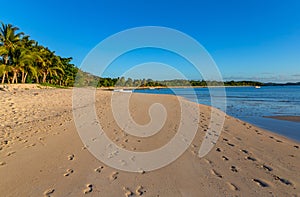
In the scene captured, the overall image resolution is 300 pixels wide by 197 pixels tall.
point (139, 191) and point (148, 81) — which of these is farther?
point (148, 81)

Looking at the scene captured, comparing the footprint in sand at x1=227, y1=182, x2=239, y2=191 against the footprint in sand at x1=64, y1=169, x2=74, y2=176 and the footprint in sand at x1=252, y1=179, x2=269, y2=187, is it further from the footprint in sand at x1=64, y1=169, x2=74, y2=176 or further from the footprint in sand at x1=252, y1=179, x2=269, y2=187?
the footprint in sand at x1=64, y1=169, x2=74, y2=176

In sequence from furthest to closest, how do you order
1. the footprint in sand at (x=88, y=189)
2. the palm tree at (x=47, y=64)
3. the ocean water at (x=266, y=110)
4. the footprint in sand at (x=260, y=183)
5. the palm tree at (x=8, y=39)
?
the palm tree at (x=47, y=64) < the palm tree at (x=8, y=39) < the ocean water at (x=266, y=110) < the footprint in sand at (x=260, y=183) < the footprint in sand at (x=88, y=189)

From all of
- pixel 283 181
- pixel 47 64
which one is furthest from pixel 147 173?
pixel 47 64

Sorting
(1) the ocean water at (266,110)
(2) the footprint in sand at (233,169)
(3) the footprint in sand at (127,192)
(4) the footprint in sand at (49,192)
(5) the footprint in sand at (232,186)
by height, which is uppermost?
(4) the footprint in sand at (49,192)

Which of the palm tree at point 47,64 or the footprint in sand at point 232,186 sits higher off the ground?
the palm tree at point 47,64

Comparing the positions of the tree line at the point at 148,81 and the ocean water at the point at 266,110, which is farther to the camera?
the tree line at the point at 148,81

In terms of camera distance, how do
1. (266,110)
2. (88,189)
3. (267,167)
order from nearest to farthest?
(88,189)
(267,167)
(266,110)

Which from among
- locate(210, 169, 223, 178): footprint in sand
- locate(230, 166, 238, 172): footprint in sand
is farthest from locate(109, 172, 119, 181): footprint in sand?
locate(230, 166, 238, 172): footprint in sand

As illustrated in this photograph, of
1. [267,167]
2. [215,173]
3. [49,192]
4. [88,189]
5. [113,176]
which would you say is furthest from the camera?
[267,167]

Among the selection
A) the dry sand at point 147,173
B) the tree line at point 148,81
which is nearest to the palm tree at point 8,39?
the dry sand at point 147,173

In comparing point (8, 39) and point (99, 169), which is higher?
point (8, 39)

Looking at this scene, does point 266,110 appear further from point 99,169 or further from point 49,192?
point 49,192

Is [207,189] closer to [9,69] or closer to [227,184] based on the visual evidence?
[227,184]

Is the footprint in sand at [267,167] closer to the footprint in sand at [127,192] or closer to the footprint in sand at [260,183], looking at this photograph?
the footprint in sand at [260,183]
